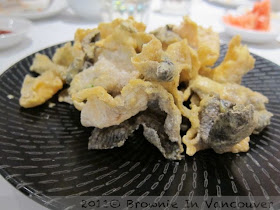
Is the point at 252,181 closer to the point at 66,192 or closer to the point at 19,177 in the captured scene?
the point at 66,192

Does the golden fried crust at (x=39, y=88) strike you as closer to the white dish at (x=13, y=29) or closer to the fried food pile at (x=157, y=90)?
the fried food pile at (x=157, y=90)

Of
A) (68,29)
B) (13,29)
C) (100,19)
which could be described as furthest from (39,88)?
(100,19)

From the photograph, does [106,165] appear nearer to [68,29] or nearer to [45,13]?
[68,29]

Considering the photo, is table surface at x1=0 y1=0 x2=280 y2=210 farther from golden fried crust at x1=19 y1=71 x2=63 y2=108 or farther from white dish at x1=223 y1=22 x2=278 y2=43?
golden fried crust at x1=19 y1=71 x2=63 y2=108

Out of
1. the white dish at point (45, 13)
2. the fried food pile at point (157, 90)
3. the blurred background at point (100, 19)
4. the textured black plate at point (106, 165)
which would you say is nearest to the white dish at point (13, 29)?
the blurred background at point (100, 19)

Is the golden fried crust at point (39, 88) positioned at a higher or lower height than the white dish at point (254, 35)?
lower

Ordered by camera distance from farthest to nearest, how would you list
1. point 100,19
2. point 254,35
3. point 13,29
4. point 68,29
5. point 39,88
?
point 100,19
point 68,29
point 254,35
point 13,29
point 39,88
